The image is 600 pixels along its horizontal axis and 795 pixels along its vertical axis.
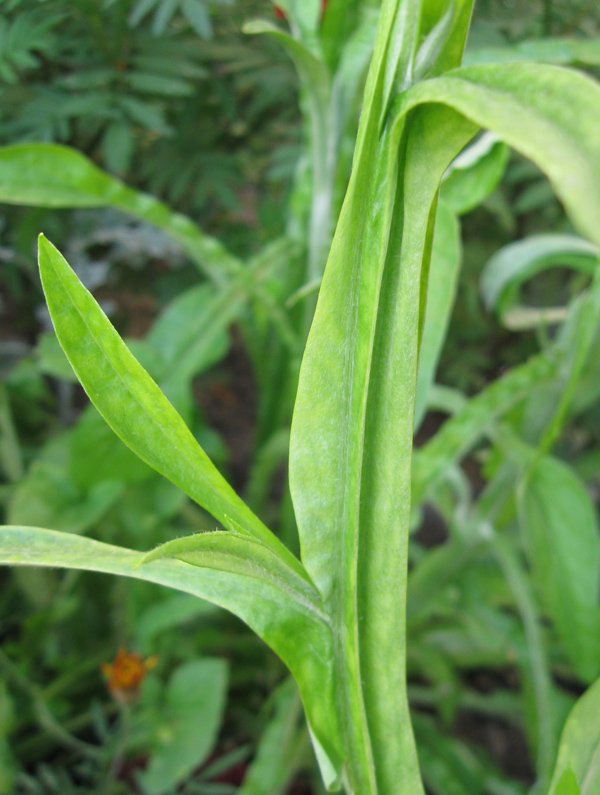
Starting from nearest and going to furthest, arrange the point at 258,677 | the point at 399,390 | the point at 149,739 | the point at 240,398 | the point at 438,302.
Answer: the point at 399,390
the point at 438,302
the point at 149,739
the point at 258,677
the point at 240,398

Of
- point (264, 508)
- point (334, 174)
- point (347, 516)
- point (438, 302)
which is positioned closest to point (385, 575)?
point (347, 516)

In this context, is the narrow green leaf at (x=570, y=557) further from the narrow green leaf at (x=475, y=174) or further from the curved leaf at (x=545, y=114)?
the curved leaf at (x=545, y=114)

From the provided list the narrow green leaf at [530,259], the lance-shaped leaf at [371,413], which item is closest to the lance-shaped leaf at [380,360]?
the lance-shaped leaf at [371,413]

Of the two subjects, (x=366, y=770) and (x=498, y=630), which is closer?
(x=366, y=770)

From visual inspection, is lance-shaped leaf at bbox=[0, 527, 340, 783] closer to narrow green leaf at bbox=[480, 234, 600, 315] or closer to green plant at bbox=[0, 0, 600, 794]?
green plant at bbox=[0, 0, 600, 794]

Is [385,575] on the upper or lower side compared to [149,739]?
upper

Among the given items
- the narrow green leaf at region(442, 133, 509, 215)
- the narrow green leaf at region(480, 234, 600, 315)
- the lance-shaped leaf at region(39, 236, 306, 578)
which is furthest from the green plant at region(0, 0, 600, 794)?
the narrow green leaf at region(480, 234, 600, 315)

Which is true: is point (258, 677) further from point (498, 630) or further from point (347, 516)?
point (347, 516)
